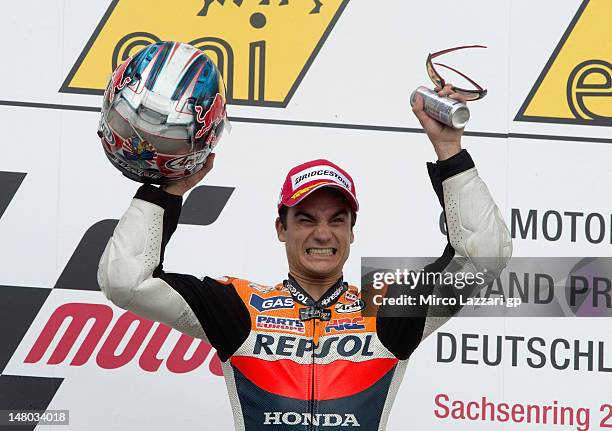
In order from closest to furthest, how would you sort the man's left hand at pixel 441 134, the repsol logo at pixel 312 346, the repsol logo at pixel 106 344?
1. the man's left hand at pixel 441 134
2. the repsol logo at pixel 312 346
3. the repsol logo at pixel 106 344

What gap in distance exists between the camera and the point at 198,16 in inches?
105

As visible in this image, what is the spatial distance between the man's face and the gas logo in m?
0.69

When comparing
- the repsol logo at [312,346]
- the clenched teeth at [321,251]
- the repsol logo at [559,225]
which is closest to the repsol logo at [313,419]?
the repsol logo at [312,346]

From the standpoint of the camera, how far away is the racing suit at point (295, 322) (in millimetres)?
1872

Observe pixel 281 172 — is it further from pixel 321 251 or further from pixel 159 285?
pixel 159 285

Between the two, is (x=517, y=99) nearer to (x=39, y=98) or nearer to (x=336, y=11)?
(x=336, y=11)

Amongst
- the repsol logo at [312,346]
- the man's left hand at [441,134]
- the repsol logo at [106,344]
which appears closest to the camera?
the man's left hand at [441,134]

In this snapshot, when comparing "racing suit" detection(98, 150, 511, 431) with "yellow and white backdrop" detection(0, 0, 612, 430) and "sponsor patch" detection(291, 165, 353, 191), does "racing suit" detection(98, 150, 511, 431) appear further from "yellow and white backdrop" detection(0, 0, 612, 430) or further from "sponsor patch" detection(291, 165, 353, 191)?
"yellow and white backdrop" detection(0, 0, 612, 430)

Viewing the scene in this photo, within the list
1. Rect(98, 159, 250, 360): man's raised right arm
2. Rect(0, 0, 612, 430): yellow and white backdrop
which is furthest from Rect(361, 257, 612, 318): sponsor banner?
Rect(98, 159, 250, 360): man's raised right arm

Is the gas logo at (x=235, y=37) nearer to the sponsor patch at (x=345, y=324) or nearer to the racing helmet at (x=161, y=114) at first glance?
the racing helmet at (x=161, y=114)

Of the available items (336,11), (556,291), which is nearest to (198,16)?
(336,11)

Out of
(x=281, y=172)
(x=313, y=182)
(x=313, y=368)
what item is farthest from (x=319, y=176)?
(x=281, y=172)

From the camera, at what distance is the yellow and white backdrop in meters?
2.62

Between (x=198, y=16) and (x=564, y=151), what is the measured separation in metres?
1.06
